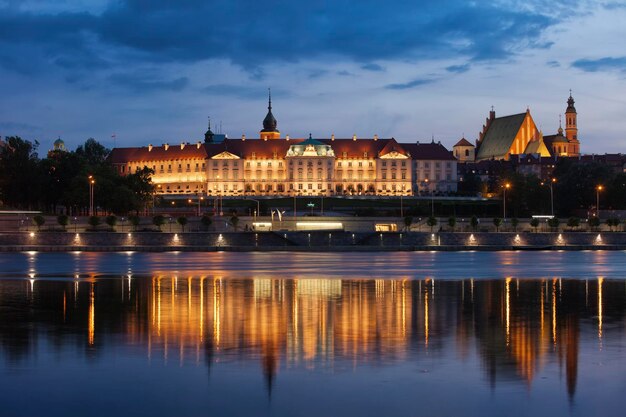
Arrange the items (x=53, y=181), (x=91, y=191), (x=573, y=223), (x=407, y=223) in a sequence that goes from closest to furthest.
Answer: (x=573, y=223) → (x=407, y=223) → (x=91, y=191) → (x=53, y=181)

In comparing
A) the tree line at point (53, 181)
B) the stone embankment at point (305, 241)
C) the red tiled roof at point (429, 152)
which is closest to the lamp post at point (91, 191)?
the tree line at point (53, 181)

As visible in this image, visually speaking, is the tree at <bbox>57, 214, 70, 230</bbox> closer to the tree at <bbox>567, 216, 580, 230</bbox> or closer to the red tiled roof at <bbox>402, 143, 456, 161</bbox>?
the tree at <bbox>567, 216, 580, 230</bbox>

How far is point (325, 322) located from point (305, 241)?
158 feet

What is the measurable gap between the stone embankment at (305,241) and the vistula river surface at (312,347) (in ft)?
100

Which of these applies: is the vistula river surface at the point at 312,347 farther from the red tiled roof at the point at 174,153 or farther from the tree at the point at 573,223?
the red tiled roof at the point at 174,153

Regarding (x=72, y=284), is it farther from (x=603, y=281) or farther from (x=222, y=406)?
(x=222, y=406)

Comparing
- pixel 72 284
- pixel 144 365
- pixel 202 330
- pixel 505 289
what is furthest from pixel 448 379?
pixel 72 284

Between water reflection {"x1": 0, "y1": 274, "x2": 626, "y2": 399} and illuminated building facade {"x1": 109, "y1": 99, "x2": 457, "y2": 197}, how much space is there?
494 feet

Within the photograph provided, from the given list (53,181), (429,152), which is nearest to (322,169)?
(429,152)

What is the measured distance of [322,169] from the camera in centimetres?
18575

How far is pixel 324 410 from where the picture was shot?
1429 centimetres

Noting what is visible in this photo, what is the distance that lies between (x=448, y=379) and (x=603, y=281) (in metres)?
21.2

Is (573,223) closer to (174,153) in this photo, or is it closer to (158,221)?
(158,221)

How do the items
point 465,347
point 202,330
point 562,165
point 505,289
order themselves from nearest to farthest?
point 465,347 < point 202,330 < point 505,289 < point 562,165
